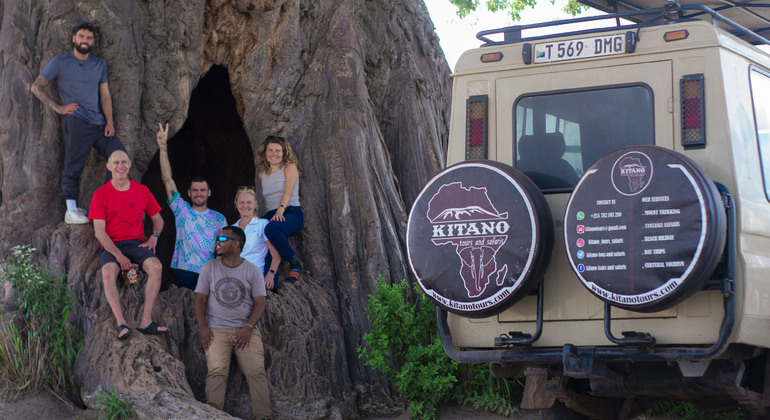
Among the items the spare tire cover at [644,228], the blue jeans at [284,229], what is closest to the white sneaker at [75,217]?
the blue jeans at [284,229]

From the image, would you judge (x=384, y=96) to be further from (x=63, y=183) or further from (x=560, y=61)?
(x=560, y=61)

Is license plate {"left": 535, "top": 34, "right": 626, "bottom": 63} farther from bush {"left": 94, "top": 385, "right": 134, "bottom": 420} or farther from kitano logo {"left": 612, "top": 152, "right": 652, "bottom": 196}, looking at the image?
bush {"left": 94, "top": 385, "right": 134, "bottom": 420}

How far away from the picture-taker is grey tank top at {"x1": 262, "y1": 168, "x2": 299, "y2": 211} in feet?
29.1

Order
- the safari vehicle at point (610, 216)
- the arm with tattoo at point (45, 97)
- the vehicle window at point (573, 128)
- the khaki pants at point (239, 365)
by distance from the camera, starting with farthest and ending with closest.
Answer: the arm with tattoo at point (45, 97)
the khaki pants at point (239, 365)
the vehicle window at point (573, 128)
the safari vehicle at point (610, 216)

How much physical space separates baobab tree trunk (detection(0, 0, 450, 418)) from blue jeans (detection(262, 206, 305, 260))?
296 millimetres

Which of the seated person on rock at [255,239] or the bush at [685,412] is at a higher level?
the seated person on rock at [255,239]

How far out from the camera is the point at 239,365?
739 cm

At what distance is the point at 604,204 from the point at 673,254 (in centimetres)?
45

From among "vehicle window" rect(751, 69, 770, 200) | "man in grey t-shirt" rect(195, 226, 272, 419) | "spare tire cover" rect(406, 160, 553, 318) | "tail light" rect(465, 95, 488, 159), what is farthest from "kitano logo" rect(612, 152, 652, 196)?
"man in grey t-shirt" rect(195, 226, 272, 419)

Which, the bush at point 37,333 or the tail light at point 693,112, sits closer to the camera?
the tail light at point 693,112

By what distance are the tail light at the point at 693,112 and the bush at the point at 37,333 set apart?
5129 mm

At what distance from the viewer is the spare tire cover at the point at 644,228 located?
14.1ft

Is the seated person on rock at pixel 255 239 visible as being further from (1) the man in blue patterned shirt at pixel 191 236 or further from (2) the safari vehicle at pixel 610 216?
(2) the safari vehicle at pixel 610 216

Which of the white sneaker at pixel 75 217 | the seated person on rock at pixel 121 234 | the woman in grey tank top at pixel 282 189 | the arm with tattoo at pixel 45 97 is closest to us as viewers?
the seated person on rock at pixel 121 234
